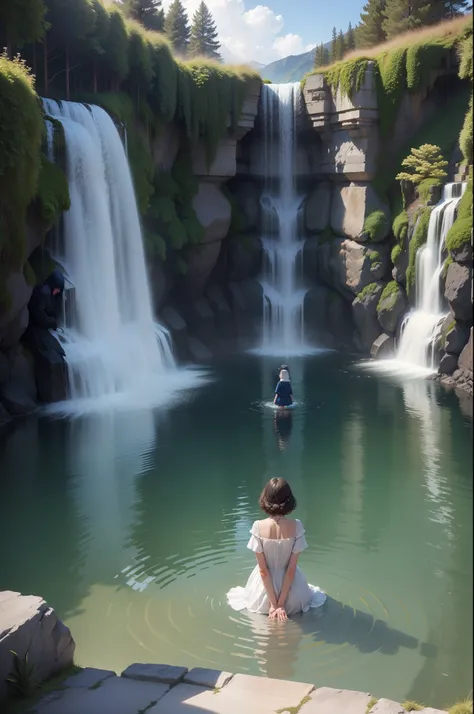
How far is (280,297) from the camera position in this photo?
29.0m

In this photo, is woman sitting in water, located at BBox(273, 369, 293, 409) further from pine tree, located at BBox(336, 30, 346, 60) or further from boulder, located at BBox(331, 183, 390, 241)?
pine tree, located at BBox(336, 30, 346, 60)

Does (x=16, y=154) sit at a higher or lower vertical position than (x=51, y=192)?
higher

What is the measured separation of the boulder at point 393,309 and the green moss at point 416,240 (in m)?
0.60

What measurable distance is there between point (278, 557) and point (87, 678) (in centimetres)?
214

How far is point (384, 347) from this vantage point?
25.4 m

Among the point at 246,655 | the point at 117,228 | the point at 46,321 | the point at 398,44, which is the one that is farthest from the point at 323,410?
the point at 398,44

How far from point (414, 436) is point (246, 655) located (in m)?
9.19

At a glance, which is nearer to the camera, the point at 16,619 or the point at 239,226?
the point at 16,619

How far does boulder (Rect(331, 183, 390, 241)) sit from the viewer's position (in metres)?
26.6

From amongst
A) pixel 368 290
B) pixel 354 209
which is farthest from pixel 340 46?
pixel 368 290

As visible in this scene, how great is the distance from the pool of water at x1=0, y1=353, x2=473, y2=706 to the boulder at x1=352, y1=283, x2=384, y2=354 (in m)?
6.71

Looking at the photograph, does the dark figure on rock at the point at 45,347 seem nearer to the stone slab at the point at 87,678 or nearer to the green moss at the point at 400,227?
the green moss at the point at 400,227

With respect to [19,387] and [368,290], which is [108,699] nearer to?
[19,387]

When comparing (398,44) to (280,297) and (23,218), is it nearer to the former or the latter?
(280,297)
